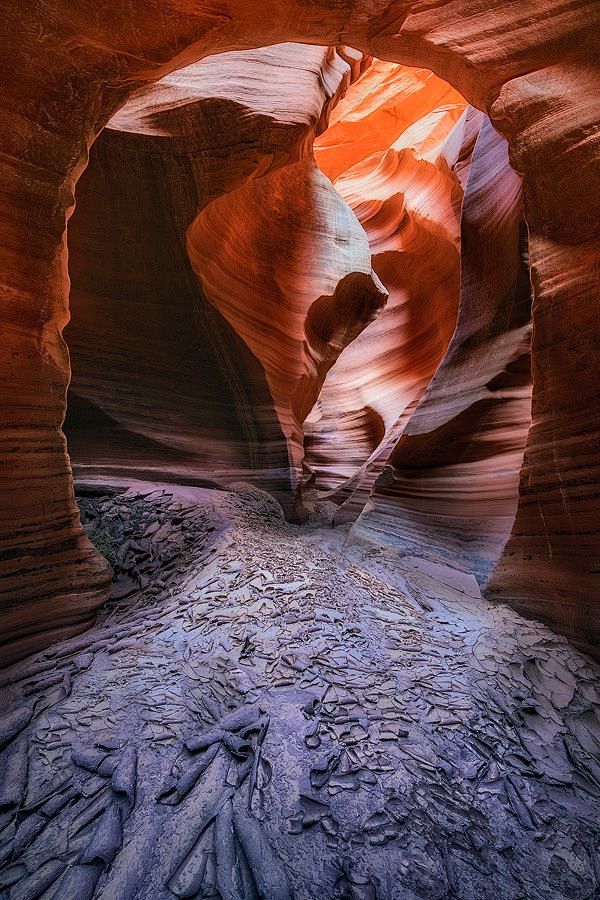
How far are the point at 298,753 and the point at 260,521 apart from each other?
3.19 metres

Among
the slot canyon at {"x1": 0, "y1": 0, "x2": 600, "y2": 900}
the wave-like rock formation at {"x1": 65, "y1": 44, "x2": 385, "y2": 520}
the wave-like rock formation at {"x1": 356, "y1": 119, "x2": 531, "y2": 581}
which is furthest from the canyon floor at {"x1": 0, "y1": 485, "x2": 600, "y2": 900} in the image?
the wave-like rock formation at {"x1": 65, "y1": 44, "x2": 385, "y2": 520}

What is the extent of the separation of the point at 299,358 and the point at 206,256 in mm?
2068

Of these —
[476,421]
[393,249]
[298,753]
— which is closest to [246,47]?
[476,421]

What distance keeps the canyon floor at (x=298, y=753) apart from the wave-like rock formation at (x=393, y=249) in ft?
25.4

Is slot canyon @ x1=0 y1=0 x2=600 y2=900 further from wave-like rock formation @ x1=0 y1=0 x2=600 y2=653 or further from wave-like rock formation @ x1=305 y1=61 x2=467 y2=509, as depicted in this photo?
wave-like rock formation @ x1=305 y1=61 x2=467 y2=509

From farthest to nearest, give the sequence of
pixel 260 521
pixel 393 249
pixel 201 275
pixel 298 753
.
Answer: pixel 393 249
pixel 201 275
pixel 260 521
pixel 298 753

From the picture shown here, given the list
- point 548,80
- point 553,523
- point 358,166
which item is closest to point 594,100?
point 548,80

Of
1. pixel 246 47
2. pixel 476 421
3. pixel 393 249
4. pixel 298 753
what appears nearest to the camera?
pixel 298 753

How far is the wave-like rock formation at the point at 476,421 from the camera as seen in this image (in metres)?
4.80

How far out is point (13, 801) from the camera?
162cm

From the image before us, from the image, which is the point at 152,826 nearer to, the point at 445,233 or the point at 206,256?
the point at 206,256

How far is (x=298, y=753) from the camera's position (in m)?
1.83

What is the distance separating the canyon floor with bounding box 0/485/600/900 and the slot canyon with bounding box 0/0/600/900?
0.04ft

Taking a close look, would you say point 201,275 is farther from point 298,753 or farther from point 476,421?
point 298,753
